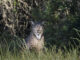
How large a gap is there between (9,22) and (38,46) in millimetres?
2123

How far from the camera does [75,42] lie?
9.45 metres

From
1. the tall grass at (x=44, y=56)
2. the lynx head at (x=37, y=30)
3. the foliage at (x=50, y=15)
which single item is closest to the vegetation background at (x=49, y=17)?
the foliage at (x=50, y=15)

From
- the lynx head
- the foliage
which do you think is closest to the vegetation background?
the foliage

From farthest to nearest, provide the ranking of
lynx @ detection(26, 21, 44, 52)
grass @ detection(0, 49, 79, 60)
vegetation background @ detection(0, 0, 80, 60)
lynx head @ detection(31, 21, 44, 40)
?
vegetation background @ detection(0, 0, 80, 60)
lynx head @ detection(31, 21, 44, 40)
lynx @ detection(26, 21, 44, 52)
grass @ detection(0, 49, 79, 60)

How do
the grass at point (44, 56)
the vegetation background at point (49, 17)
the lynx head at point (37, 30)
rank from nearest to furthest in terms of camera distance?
the grass at point (44, 56) < the lynx head at point (37, 30) < the vegetation background at point (49, 17)

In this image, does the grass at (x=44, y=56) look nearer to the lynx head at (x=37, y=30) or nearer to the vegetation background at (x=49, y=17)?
the lynx head at (x=37, y=30)

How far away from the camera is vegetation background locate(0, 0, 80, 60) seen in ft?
32.0

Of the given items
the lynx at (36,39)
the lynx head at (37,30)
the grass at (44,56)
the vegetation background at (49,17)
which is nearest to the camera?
the grass at (44,56)

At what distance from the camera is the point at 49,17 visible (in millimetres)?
10180

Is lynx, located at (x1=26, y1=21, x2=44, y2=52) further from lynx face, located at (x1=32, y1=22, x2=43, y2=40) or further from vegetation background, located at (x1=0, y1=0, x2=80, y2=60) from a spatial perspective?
vegetation background, located at (x1=0, y1=0, x2=80, y2=60)

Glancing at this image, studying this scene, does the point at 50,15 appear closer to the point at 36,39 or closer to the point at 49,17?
the point at 49,17

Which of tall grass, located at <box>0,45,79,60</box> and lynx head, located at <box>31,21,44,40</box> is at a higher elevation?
lynx head, located at <box>31,21,44,40</box>

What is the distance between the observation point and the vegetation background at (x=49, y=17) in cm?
974

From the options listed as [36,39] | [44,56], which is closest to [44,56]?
[44,56]
